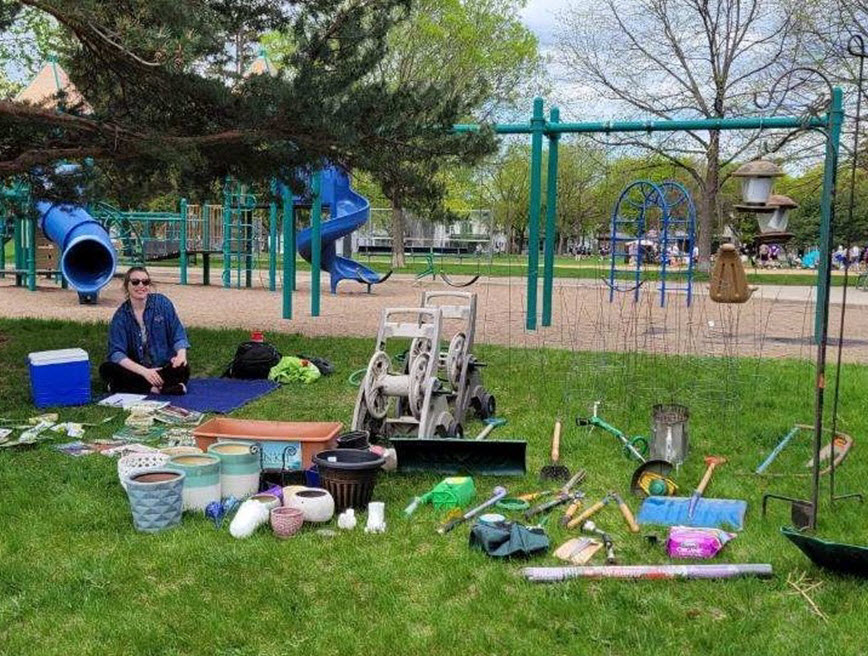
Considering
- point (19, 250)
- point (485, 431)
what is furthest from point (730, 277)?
point (19, 250)

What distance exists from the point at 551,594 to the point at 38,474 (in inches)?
116

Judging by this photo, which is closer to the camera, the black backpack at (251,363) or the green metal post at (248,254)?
the black backpack at (251,363)

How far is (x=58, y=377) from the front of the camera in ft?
21.4

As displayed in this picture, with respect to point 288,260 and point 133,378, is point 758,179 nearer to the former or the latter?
point 133,378

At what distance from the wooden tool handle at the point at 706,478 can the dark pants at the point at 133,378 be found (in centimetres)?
405

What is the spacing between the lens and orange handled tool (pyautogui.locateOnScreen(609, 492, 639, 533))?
405 cm

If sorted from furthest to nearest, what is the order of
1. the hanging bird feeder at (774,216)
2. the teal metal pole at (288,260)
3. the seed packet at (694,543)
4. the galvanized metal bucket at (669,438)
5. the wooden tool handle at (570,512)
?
the teal metal pole at (288,260) → the hanging bird feeder at (774,216) → the galvanized metal bucket at (669,438) → the wooden tool handle at (570,512) → the seed packet at (694,543)

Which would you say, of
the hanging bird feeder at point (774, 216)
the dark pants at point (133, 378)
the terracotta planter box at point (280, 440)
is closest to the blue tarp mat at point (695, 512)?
the terracotta planter box at point (280, 440)

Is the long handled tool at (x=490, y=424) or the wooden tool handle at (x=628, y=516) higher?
the long handled tool at (x=490, y=424)

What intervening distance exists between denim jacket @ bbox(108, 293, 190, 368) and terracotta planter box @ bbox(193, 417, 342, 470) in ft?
7.80

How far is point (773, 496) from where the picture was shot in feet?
13.6

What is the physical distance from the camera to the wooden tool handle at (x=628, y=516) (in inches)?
159

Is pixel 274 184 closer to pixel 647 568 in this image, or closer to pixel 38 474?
pixel 38 474

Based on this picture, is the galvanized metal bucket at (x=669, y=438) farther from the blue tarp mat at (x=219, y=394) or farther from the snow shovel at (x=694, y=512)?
the blue tarp mat at (x=219, y=394)
